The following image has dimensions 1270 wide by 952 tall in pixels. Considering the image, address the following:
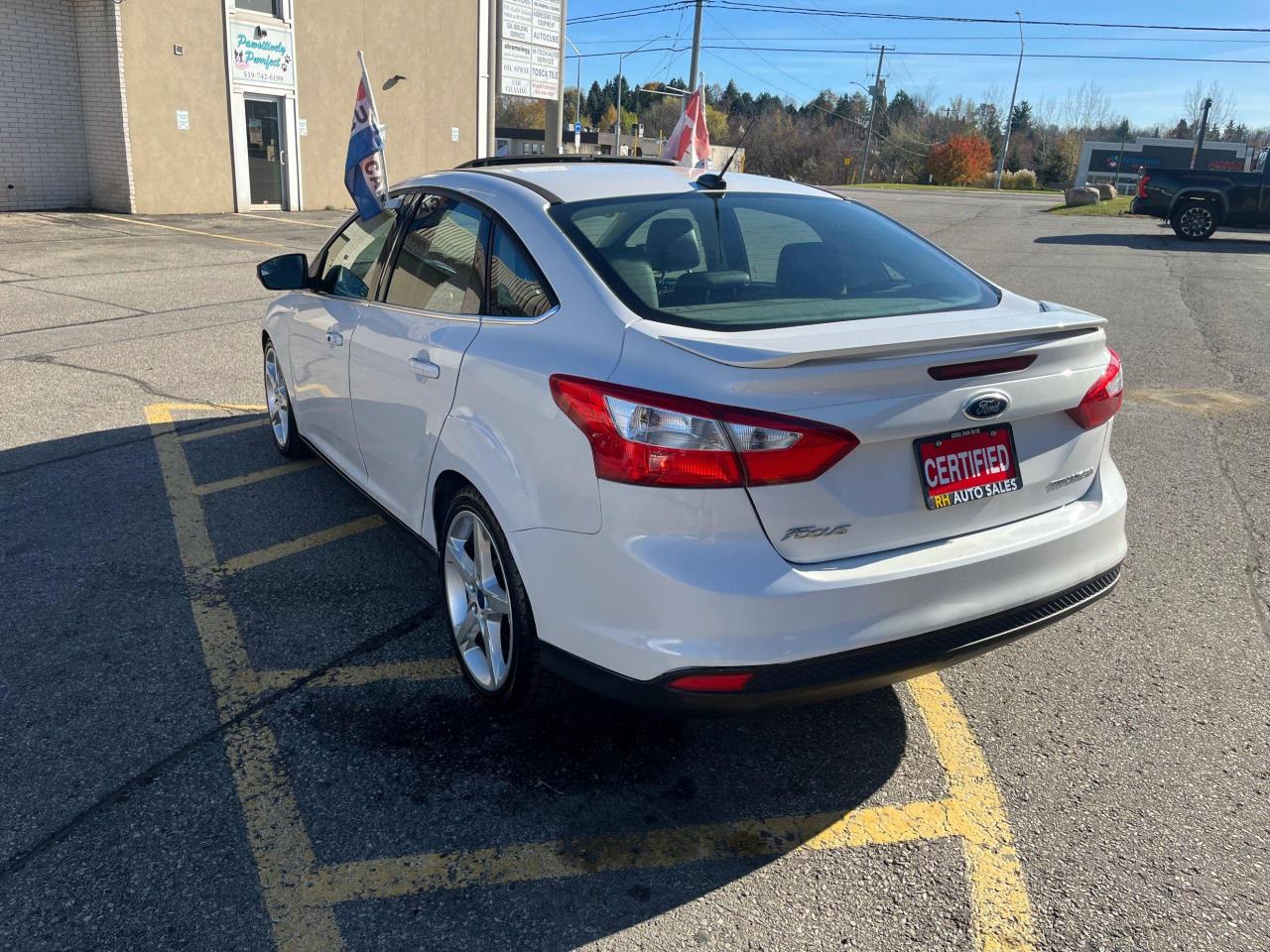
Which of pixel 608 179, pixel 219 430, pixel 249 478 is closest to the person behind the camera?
pixel 608 179

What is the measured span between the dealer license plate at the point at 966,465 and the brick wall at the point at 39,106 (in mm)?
21538

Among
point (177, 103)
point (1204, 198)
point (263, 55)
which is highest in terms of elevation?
point (263, 55)

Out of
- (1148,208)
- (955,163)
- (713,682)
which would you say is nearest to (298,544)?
(713,682)

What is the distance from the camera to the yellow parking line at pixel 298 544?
4371 millimetres

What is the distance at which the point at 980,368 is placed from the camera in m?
2.63

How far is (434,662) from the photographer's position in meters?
3.61

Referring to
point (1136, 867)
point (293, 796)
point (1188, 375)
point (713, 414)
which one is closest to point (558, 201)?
point (713, 414)

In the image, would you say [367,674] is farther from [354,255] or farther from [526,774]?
[354,255]

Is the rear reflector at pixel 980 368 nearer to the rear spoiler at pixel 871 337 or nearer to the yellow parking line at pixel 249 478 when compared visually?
the rear spoiler at pixel 871 337

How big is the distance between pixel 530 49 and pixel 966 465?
31.8 meters

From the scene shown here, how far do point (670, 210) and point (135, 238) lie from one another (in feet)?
52.4

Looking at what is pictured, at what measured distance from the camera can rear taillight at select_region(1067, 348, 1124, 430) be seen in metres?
2.93

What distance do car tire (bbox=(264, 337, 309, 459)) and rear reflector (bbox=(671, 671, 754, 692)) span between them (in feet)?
11.6

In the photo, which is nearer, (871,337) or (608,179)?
(871,337)
